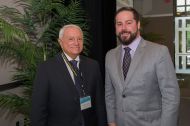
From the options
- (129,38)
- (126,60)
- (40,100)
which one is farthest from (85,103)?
(129,38)

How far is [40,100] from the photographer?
7.18 ft

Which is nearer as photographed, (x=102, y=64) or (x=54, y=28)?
(x=54, y=28)

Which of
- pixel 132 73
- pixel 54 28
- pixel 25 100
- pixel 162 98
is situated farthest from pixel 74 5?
pixel 162 98

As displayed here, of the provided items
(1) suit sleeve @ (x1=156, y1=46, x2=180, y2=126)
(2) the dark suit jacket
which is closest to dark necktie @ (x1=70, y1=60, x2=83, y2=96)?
(2) the dark suit jacket

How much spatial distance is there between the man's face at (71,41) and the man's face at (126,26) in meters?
0.31

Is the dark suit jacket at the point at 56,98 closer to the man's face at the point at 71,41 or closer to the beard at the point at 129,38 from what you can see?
the man's face at the point at 71,41

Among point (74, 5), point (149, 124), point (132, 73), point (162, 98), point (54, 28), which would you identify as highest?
point (74, 5)

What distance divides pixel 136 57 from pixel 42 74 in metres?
0.70

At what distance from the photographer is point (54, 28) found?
120 inches

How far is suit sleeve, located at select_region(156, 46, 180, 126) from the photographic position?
211 centimetres

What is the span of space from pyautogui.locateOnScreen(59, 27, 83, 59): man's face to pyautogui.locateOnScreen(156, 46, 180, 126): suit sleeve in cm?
61

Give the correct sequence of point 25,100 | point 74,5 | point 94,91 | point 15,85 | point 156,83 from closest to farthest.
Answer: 1. point 156,83
2. point 94,91
3. point 25,100
4. point 74,5
5. point 15,85

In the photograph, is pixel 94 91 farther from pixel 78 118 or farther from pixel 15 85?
pixel 15 85

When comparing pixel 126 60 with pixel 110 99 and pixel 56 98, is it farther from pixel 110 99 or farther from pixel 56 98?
pixel 56 98
